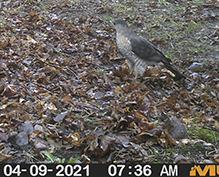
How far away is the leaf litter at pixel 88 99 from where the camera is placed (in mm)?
3316

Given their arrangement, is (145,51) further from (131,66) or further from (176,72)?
(176,72)

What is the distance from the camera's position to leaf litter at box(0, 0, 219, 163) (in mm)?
3316

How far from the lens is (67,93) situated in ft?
15.1

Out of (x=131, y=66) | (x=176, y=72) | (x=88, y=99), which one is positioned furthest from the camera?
(x=131, y=66)

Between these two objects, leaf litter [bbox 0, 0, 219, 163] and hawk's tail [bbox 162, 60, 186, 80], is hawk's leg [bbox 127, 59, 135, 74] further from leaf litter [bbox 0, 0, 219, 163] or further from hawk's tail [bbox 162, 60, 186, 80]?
hawk's tail [bbox 162, 60, 186, 80]

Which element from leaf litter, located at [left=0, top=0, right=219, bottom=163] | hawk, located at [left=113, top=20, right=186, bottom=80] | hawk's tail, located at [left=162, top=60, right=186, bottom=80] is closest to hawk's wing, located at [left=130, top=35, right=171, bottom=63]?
hawk, located at [left=113, top=20, right=186, bottom=80]

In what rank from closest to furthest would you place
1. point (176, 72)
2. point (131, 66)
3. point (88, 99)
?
point (88, 99) → point (176, 72) → point (131, 66)

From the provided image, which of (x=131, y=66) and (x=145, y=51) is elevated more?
(x=145, y=51)

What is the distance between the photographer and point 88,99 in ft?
15.1

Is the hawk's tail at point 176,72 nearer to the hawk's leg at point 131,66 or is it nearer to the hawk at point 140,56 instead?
the hawk at point 140,56

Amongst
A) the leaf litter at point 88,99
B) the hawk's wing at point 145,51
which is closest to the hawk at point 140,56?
the hawk's wing at point 145,51

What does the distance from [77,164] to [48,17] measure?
19.6 ft

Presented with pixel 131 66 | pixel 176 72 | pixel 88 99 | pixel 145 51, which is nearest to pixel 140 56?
pixel 145 51

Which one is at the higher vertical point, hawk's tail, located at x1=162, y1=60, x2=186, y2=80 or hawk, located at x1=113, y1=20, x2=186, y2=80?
hawk, located at x1=113, y1=20, x2=186, y2=80
